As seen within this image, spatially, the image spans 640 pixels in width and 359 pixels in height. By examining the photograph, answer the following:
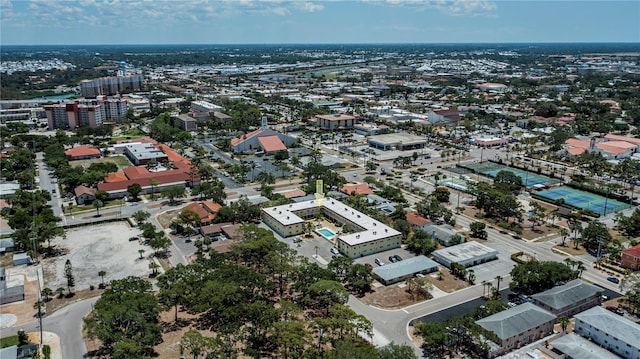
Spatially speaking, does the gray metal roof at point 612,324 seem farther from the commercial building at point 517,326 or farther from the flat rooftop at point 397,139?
the flat rooftop at point 397,139

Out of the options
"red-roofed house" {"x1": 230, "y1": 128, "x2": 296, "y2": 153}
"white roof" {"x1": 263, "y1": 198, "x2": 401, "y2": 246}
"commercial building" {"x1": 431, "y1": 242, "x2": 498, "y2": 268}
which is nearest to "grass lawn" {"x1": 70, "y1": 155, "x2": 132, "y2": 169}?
"red-roofed house" {"x1": 230, "y1": 128, "x2": 296, "y2": 153}

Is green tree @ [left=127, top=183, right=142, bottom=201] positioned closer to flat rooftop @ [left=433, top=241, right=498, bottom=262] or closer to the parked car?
flat rooftop @ [left=433, top=241, right=498, bottom=262]

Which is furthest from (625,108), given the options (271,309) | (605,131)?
(271,309)

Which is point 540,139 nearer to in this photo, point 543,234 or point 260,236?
point 543,234

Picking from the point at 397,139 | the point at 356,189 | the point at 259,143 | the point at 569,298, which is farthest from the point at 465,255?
the point at 259,143

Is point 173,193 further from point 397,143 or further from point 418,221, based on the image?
point 397,143

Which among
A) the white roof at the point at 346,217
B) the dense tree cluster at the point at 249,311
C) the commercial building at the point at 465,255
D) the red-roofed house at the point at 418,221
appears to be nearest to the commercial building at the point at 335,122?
the white roof at the point at 346,217
